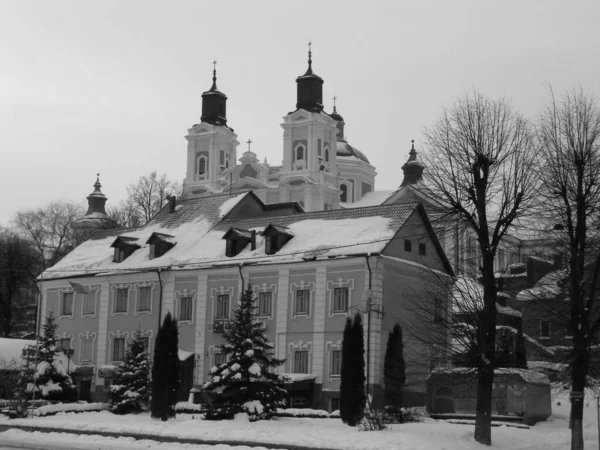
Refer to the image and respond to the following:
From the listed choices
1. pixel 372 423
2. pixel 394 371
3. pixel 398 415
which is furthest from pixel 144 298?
pixel 372 423

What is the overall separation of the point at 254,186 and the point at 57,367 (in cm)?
5713

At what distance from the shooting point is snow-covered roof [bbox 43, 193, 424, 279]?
43375mm

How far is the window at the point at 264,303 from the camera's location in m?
44.4

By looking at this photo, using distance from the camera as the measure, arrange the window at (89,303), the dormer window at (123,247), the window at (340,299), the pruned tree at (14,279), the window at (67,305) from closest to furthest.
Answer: the window at (340,299) → the window at (89,303) → the dormer window at (123,247) → the window at (67,305) → the pruned tree at (14,279)

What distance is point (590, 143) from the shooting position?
30656 mm

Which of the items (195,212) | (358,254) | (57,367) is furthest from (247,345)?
(195,212)

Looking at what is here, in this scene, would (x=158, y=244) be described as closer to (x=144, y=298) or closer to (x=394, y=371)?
(x=144, y=298)

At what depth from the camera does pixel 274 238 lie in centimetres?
4531

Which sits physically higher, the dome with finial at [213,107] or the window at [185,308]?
the dome with finial at [213,107]

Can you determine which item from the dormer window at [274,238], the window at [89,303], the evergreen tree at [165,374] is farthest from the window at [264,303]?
the window at [89,303]

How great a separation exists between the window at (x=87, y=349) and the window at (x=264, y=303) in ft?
33.9

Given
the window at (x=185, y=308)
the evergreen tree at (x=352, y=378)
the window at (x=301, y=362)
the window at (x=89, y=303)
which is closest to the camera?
the evergreen tree at (x=352, y=378)

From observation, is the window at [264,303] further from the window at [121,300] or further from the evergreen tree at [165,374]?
the window at [121,300]

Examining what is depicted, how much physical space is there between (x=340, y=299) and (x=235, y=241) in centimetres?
666
